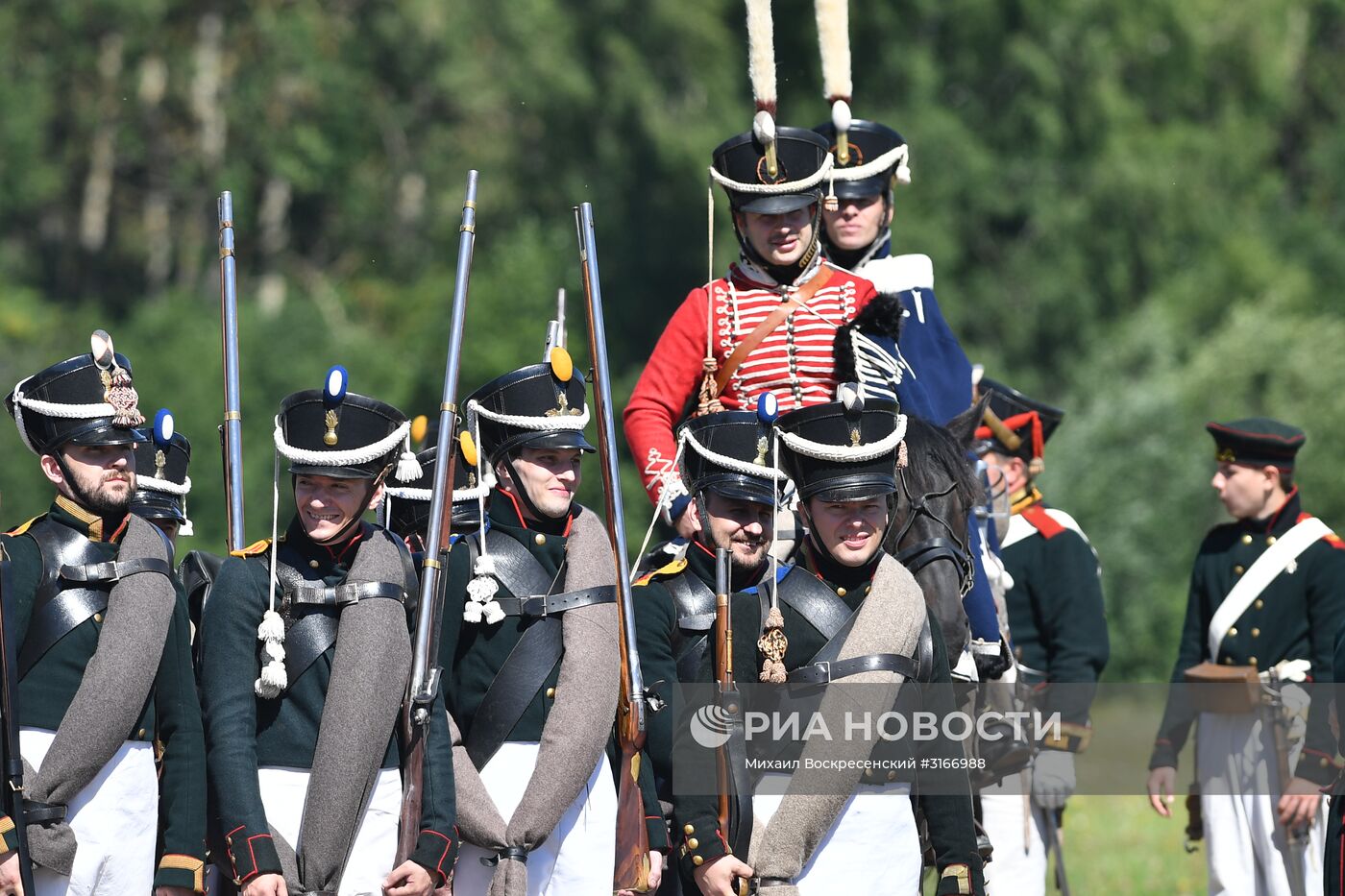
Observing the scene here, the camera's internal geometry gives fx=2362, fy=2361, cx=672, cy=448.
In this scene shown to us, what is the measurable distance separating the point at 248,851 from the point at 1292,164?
3766cm

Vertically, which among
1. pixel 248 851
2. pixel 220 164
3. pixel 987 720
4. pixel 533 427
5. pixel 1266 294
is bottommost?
pixel 248 851

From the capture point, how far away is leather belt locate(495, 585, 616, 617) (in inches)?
277

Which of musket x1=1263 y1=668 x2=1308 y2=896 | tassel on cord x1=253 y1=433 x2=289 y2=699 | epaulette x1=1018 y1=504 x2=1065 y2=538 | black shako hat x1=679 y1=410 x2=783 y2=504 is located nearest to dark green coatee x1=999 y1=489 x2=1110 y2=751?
epaulette x1=1018 y1=504 x2=1065 y2=538

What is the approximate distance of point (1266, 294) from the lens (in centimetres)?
3362

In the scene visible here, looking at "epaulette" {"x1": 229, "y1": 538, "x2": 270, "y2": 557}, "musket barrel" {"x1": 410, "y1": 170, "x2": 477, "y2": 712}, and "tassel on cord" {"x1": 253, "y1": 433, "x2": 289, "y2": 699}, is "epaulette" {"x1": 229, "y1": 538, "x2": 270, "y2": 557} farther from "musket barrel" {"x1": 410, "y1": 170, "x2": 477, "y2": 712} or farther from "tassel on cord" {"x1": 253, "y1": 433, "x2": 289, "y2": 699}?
"musket barrel" {"x1": 410, "y1": 170, "x2": 477, "y2": 712}

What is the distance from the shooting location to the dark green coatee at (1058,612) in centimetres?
1105

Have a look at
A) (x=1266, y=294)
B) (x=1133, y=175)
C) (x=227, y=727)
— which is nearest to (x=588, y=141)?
(x=1133, y=175)

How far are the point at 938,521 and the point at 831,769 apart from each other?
1268mm

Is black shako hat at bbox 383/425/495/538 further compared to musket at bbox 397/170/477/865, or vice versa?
black shako hat at bbox 383/425/495/538

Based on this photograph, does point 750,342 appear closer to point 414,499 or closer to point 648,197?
point 414,499

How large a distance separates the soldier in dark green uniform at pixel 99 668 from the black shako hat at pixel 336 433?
51 cm

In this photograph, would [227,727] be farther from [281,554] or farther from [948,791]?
[948,791]

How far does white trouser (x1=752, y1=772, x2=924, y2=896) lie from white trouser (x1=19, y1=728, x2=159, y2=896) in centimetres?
177

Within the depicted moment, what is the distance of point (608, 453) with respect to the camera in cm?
746
